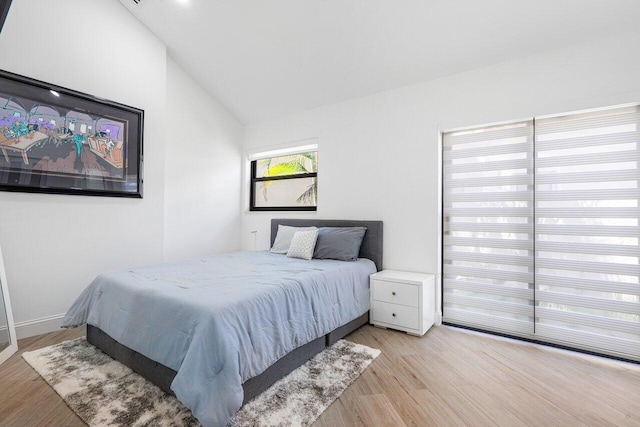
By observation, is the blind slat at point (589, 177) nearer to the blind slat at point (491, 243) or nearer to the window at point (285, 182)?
the blind slat at point (491, 243)

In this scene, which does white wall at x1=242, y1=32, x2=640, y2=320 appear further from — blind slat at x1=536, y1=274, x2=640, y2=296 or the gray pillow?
blind slat at x1=536, y1=274, x2=640, y2=296

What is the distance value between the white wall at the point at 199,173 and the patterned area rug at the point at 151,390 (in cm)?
166

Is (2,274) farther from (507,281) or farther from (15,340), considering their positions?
(507,281)

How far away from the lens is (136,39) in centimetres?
321

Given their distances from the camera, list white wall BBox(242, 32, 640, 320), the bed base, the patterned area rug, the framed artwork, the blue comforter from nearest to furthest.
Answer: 1. the blue comforter
2. the patterned area rug
3. the bed base
4. white wall BBox(242, 32, 640, 320)
5. the framed artwork

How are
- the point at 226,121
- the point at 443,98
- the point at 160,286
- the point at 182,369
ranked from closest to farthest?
the point at 182,369 < the point at 160,286 < the point at 443,98 < the point at 226,121

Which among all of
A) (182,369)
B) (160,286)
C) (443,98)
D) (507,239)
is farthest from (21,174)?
(507,239)

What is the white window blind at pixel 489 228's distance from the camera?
104 inches

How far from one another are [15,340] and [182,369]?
6.42 feet

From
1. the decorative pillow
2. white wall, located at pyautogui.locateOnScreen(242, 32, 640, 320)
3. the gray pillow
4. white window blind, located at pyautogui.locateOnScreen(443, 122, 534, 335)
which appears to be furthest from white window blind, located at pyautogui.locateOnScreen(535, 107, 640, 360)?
the decorative pillow

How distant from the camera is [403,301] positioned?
8.91 feet

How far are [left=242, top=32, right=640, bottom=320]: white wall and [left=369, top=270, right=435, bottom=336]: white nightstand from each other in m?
0.31

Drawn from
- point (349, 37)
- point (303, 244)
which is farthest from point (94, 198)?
point (349, 37)

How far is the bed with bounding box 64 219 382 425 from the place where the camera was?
1.41 metres
